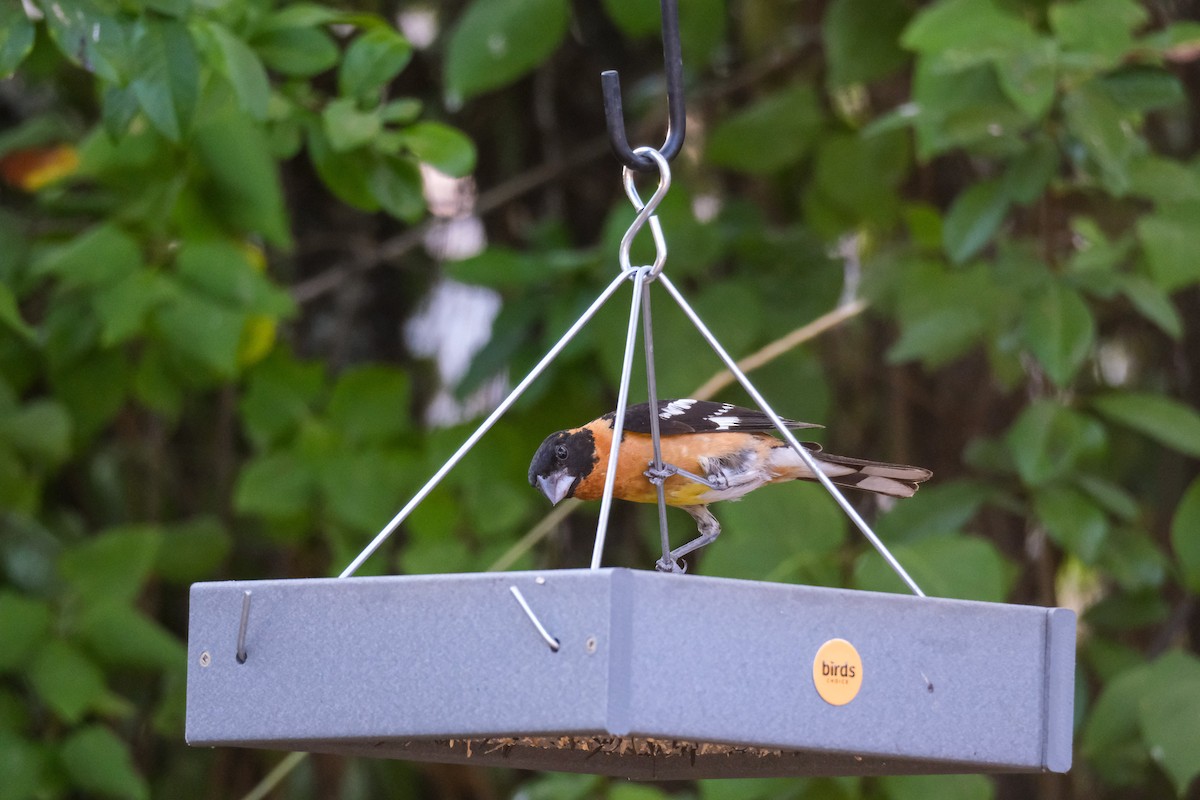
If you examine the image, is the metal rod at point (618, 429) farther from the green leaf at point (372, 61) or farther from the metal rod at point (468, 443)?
the green leaf at point (372, 61)

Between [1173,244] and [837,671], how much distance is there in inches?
69.3

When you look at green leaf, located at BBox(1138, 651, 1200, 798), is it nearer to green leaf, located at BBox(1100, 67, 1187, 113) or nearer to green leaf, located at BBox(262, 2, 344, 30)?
green leaf, located at BBox(1100, 67, 1187, 113)

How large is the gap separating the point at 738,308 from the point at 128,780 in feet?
5.46

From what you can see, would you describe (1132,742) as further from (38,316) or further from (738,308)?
(38,316)

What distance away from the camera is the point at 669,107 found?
1.85 metres

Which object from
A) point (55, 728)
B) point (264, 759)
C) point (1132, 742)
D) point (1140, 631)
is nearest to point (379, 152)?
point (55, 728)

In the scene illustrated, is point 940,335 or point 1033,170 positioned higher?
point 1033,170

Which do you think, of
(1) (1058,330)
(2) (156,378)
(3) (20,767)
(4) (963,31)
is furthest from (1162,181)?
(3) (20,767)

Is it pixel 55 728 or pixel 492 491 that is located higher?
pixel 492 491

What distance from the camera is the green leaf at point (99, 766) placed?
3.18 meters

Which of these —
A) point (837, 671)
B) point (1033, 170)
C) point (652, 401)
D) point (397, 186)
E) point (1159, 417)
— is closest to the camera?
point (837, 671)

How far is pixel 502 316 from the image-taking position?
147 inches

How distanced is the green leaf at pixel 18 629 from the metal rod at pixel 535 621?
1.98 m

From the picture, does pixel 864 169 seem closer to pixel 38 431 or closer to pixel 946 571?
pixel 946 571
